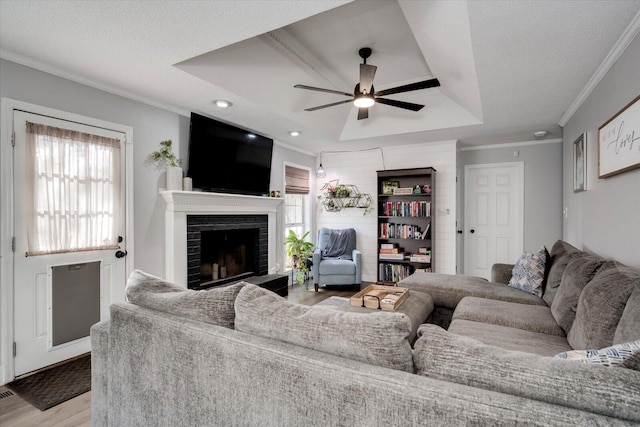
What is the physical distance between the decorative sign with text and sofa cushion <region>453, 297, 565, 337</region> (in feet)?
3.58

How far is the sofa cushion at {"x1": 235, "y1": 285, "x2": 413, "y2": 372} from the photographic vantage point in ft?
3.27

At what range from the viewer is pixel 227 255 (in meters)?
4.34

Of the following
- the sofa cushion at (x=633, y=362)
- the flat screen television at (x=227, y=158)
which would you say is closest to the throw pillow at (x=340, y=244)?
the flat screen television at (x=227, y=158)

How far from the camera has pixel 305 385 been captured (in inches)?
40.0

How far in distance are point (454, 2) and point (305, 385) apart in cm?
209

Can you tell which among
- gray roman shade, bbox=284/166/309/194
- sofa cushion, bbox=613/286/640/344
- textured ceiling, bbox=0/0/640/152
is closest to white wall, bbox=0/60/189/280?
textured ceiling, bbox=0/0/640/152

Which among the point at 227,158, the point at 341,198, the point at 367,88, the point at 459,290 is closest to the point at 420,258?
the point at 341,198

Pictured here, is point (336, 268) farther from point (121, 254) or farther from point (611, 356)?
point (611, 356)

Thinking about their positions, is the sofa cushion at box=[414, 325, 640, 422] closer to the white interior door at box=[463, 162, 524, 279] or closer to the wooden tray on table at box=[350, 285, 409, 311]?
the wooden tray on table at box=[350, 285, 409, 311]

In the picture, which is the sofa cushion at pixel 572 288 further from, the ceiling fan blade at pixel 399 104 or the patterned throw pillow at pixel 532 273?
the ceiling fan blade at pixel 399 104

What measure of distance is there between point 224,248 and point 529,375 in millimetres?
3915

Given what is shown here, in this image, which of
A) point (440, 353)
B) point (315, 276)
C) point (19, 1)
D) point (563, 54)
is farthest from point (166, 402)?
point (315, 276)

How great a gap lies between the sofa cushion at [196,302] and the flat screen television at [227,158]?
231cm

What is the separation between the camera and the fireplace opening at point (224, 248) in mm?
3627
